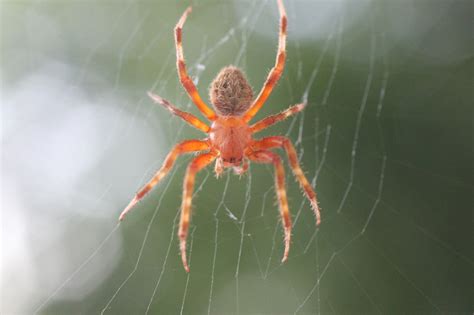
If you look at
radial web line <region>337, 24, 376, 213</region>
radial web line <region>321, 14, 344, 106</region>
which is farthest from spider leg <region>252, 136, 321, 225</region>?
radial web line <region>321, 14, 344, 106</region>

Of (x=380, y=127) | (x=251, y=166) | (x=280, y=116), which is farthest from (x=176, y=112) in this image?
(x=380, y=127)

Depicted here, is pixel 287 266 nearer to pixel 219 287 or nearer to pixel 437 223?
pixel 219 287

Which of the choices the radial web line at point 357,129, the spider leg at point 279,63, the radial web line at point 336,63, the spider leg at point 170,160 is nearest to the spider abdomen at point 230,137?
the spider leg at point 170,160

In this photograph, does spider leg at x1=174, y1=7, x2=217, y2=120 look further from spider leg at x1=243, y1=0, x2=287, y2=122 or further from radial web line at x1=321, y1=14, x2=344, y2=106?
radial web line at x1=321, y1=14, x2=344, y2=106

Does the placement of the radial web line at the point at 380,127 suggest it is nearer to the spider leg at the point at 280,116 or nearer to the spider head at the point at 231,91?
the spider leg at the point at 280,116

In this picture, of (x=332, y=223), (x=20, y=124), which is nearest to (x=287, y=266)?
(x=332, y=223)
